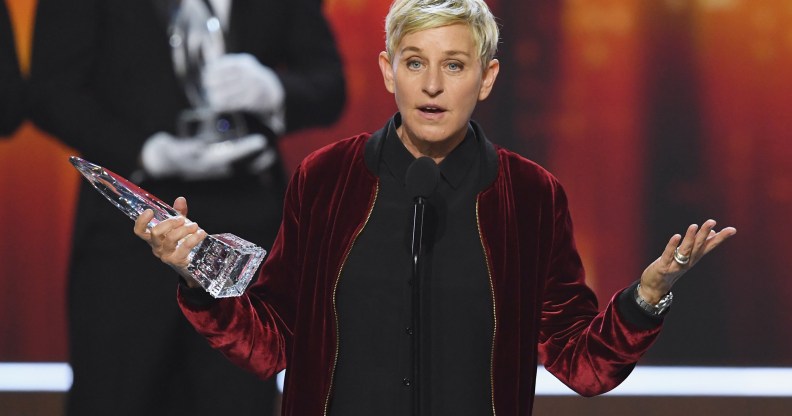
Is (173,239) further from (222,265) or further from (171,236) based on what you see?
(222,265)

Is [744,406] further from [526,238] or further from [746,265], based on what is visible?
[526,238]

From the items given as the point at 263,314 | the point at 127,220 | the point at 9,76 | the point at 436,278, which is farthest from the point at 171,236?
the point at 9,76

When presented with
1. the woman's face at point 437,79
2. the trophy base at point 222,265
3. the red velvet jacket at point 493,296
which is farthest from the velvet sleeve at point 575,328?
the trophy base at point 222,265

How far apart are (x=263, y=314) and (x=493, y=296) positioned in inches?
15.8

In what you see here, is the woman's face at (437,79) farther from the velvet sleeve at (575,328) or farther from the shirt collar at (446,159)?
the velvet sleeve at (575,328)

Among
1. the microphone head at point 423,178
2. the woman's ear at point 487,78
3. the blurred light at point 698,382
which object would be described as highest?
the woman's ear at point 487,78

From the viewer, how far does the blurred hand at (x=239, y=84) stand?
3150 millimetres

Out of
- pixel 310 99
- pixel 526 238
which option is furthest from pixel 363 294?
pixel 310 99

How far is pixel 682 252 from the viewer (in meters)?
1.54

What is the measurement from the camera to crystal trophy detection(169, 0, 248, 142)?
3.10 m

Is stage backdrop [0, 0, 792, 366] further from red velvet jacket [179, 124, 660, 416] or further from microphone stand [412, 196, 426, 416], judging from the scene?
microphone stand [412, 196, 426, 416]

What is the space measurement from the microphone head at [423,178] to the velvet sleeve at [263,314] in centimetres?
37

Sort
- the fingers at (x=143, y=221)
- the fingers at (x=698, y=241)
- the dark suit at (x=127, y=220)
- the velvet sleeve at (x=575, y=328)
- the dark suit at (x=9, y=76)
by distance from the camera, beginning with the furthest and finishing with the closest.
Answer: the dark suit at (x=9, y=76)
the dark suit at (x=127, y=220)
the velvet sleeve at (x=575, y=328)
the fingers at (x=698, y=241)
the fingers at (x=143, y=221)

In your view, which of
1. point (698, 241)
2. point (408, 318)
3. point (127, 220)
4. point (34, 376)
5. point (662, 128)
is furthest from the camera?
point (662, 128)
